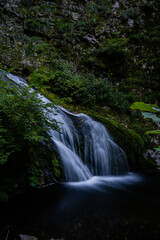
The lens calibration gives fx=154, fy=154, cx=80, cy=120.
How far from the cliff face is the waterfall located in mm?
4267

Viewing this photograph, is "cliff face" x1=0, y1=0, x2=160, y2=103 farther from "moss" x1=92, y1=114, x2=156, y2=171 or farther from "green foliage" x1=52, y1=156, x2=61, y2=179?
"green foliage" x1=52, y1=156, x2=61, y2=179

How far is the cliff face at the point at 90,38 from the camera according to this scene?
26.9 feet

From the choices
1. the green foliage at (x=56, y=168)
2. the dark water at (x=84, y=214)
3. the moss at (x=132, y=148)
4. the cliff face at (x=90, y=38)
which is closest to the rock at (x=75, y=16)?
the cliff face at (x=90, y=38)

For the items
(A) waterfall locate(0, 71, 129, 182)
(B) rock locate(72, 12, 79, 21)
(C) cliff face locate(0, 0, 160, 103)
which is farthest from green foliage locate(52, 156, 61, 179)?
(B) rock locate(72, 12, 79, 21)

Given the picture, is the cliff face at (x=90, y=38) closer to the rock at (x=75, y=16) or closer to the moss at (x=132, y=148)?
the rock at (x=75, y=16)

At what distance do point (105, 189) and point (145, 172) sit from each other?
2.86 m

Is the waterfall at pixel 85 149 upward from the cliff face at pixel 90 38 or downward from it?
downward

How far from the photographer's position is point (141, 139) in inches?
259

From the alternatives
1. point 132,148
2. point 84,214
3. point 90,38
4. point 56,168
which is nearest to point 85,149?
point 56,168

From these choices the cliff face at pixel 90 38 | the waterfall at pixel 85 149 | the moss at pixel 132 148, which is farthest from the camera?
the cliff face at pixel 90 38

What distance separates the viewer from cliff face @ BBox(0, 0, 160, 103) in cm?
820

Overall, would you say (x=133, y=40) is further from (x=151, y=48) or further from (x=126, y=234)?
(x=126, y=234)

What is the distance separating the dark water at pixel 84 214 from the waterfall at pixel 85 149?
24.3 inches

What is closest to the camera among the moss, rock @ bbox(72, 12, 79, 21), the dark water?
the dark water
